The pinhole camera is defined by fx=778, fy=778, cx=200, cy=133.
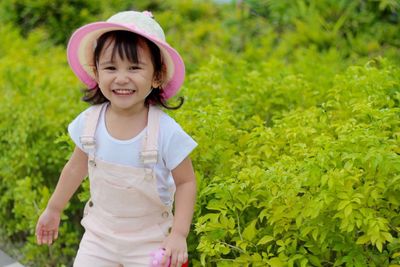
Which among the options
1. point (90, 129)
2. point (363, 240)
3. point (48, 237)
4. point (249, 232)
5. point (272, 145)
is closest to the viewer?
point (363, 240)

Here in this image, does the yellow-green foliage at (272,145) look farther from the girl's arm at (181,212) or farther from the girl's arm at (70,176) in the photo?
the girl's arm at (70,176)

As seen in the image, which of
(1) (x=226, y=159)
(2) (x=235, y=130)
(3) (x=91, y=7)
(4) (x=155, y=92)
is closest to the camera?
(4) (x=155, y=92)

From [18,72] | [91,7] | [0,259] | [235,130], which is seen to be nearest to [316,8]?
[91,7]

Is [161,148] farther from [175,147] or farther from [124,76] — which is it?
[124,76]

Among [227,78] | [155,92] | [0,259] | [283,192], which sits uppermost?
[155,92]

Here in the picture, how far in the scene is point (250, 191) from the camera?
2928 millimetres

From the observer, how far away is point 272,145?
10.8ft

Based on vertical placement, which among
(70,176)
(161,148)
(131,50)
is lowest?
(70,176)

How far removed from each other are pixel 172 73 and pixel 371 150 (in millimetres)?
726

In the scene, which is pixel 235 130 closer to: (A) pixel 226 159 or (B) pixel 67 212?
(A) pixel 226 159

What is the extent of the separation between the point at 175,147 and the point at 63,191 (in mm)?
511

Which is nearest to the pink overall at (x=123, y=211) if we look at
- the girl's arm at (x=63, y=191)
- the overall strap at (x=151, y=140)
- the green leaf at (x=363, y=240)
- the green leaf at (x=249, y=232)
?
the overall strap at (x=151, y=140)

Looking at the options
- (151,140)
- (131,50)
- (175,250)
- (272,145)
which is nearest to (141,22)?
(131,50)

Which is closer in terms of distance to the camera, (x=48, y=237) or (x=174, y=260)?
(x=174, y=260)
